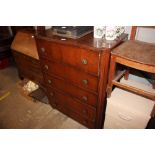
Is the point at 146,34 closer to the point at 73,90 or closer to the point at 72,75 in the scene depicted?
the point at 72,75

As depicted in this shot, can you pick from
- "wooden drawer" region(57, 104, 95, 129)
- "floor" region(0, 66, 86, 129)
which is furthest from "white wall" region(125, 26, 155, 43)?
"floor" region(0, 66, 86, 129)

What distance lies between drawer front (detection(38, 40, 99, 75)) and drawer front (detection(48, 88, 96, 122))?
0.51 m

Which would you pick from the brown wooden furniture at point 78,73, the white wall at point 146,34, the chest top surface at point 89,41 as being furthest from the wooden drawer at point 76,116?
the white wall at point 146,34

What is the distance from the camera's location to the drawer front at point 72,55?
1.18 meters

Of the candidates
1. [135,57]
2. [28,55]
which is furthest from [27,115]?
[135,57]

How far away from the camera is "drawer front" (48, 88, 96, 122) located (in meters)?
1.59

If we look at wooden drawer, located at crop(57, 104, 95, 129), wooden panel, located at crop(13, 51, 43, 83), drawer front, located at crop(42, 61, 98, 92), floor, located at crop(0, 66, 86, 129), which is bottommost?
floor, located at crop(0, 66, 86, 129)

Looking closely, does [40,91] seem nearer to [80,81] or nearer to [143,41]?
[80,81]

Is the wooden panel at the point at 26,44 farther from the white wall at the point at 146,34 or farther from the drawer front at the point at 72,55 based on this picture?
the white wall at the point at 146,34

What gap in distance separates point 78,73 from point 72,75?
10cm

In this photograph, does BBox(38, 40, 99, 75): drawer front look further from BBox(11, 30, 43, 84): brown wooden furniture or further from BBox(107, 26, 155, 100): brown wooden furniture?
BBox(11, 30, 43, 84): brown wooden furniture

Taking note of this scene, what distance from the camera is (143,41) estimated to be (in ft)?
4.47
